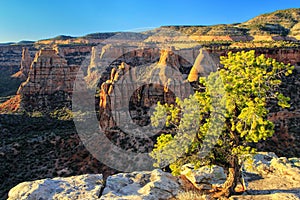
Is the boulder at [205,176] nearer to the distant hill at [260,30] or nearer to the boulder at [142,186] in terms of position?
the boulder at [142,186]

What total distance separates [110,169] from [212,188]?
20.6 m

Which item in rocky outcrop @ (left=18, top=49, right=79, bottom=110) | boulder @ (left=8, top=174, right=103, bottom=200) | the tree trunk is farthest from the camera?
rocky outcrop @ (left=18, top=49, right=79, bottom=110)

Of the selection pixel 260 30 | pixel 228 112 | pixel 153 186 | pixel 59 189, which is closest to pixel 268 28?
pixel 260 30

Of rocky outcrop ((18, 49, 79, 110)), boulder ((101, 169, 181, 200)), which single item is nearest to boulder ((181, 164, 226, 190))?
boulder ((101, 169, 181, 200))

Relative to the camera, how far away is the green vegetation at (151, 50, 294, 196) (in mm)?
11148

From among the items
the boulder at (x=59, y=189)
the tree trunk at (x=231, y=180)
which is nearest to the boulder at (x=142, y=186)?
the boulder at (x=59, y=189)

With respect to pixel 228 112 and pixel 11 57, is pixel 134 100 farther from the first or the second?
pixel 11 57

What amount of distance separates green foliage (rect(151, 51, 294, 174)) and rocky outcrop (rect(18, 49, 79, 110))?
2050 inches

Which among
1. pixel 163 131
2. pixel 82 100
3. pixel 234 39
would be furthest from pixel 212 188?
pixel 234 39

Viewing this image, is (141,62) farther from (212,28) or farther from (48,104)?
(212,28)

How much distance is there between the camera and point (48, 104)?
204 ft

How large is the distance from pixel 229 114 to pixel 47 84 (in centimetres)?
6134

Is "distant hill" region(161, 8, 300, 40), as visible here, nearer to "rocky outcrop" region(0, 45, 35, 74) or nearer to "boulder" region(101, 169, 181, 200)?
"rocky outcrop" region(0, 45, 35, 74)

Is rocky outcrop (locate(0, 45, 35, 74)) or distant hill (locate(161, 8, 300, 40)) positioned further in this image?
rocky outcrop (locate(0, 45, 35, 74))
